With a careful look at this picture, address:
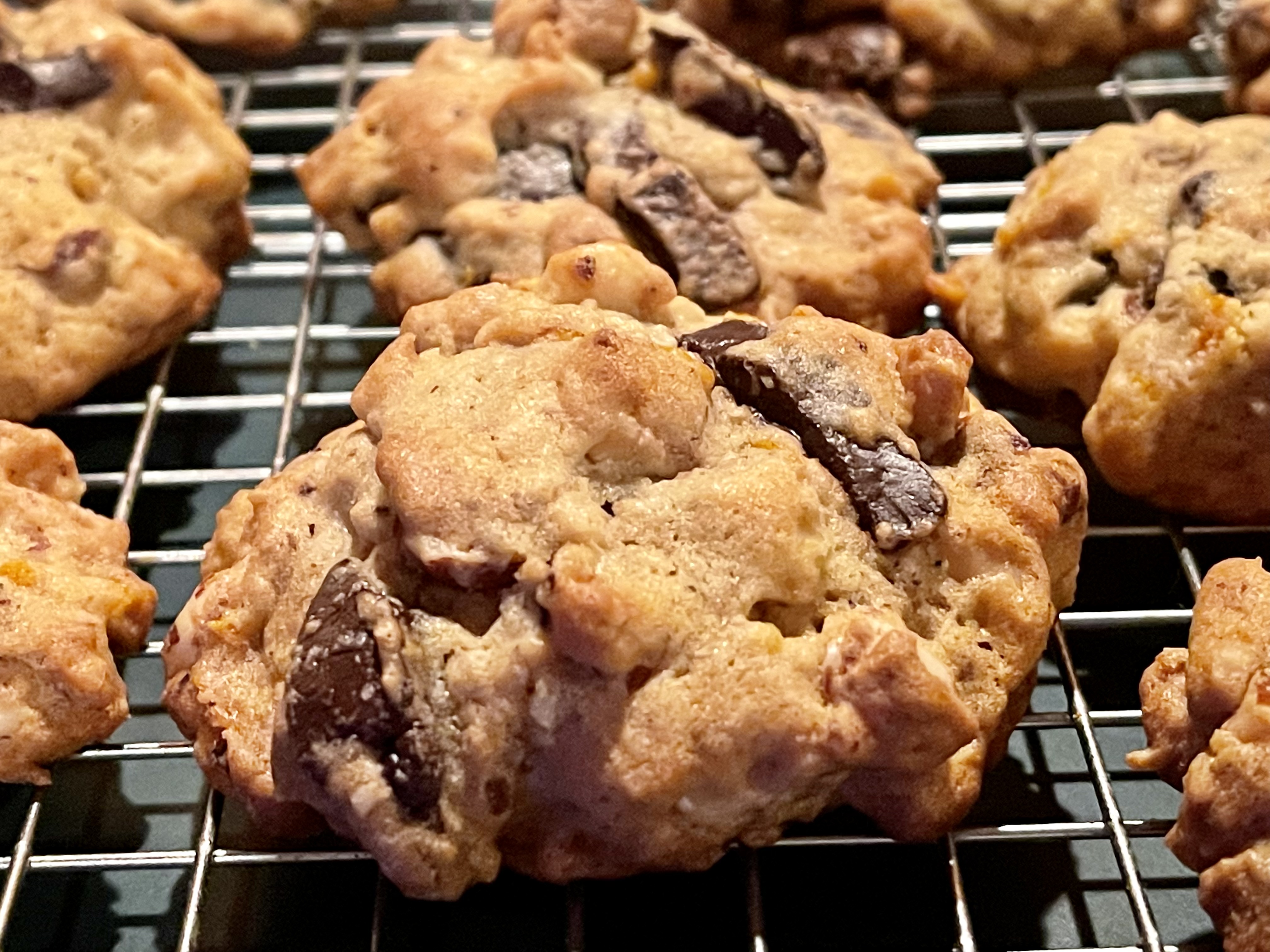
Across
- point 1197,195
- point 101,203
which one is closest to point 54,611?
point 101,203

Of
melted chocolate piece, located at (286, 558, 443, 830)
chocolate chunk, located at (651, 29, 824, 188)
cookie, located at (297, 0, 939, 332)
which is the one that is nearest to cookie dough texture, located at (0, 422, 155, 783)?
melted chocolate piece, located at (286, 558, 443, 830)

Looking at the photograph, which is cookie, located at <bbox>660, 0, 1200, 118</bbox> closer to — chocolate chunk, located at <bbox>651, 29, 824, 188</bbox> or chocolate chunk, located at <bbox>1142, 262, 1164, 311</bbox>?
chocolate chunk, located at <bbox>651, 29, 824, 188</bbox>

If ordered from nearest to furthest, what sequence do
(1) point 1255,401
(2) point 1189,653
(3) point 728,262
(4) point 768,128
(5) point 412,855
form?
(5) point 412,855 → (2) point 1189,653 → (1) point 1255,401 → (3) point 728,262 → (4) point 768,128

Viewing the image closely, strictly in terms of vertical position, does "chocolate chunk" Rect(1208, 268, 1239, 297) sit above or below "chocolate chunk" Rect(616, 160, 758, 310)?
above

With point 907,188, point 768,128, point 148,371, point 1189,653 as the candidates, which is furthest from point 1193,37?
point 148,371

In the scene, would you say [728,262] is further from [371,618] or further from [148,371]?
[148,371]
